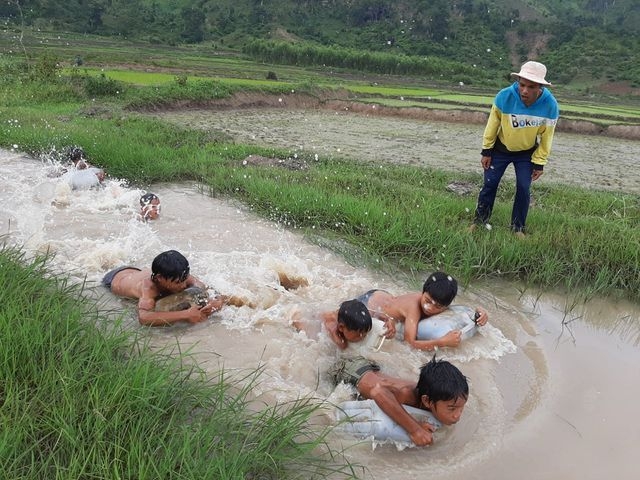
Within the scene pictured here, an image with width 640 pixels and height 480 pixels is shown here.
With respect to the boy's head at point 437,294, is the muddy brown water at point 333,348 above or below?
below

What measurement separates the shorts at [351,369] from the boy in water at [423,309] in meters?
0.47

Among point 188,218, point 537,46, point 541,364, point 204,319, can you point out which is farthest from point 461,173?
point 537,46

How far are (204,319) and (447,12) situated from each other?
65.0 metres

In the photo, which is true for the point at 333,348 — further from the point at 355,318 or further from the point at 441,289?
the point at 441,289

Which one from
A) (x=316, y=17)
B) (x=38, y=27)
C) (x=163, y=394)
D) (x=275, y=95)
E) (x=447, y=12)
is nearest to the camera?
(x=163, y=394)

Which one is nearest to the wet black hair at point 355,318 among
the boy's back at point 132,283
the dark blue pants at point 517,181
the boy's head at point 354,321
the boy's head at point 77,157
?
the boy's head at point 354,321

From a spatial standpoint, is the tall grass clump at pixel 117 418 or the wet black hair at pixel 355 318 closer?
the tall grass clump at pixel 117 418

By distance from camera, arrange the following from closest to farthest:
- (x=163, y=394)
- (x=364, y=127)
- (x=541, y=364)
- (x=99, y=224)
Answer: (x=163, y=394)
(x=541, y=364)
(x=99, y=224)
(x=364, y=127)

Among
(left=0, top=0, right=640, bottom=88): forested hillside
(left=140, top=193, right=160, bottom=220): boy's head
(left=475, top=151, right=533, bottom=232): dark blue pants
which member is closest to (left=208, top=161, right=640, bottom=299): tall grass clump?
(left=475, top=151, right=533, bottom=232): dark blue pants

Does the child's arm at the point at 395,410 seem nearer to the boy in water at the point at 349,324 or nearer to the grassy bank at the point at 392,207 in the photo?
the boy in water at the point at 349,324

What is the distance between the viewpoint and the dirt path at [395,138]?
32.3 feet

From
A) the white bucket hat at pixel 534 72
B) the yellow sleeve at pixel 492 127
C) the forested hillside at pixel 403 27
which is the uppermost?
the forested hillside at pixel 403 27

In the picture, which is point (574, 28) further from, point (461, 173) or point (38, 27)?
point (461, 173)

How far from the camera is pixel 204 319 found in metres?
3.83
